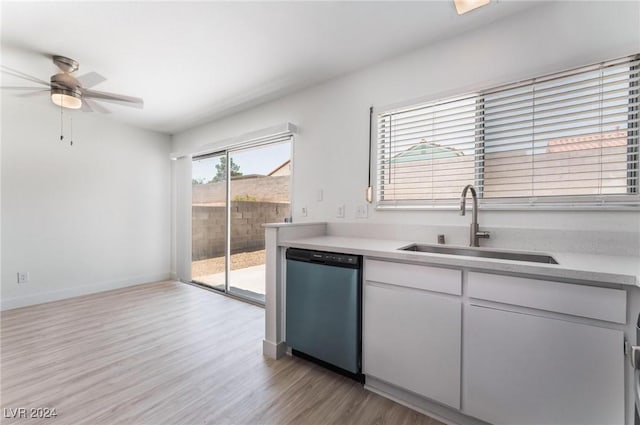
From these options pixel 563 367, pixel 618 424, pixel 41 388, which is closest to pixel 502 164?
pixel 563 367

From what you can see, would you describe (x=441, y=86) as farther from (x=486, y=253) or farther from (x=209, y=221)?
(x=209, y=221)

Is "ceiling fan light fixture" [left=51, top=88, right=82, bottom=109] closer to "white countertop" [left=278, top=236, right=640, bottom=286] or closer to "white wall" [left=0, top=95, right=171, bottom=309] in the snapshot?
"white wall" [left=0, top=95, right=171, bottom=309]

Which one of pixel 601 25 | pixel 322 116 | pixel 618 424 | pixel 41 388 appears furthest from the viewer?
pixel 322 116

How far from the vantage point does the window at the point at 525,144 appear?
1509mm

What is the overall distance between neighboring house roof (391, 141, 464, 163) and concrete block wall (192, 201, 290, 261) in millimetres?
1418

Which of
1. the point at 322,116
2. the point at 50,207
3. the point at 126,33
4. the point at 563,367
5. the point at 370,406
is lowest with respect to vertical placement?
the point at 370,406

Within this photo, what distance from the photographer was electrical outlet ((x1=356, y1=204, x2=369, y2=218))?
2.37 metres

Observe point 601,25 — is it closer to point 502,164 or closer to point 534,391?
point 502,164

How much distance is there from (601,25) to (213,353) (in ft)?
Result: 11.0

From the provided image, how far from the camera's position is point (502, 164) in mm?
1850

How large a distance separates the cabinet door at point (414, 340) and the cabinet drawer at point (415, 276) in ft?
0.14

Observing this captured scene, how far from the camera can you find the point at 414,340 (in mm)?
1548

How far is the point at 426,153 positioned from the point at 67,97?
3.15m

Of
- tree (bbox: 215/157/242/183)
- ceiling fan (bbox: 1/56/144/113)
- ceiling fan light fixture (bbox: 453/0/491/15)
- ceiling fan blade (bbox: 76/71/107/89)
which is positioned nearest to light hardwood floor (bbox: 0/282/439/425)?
tree (bbox: 215/157/242/183)
